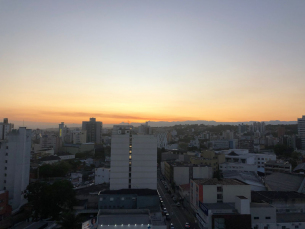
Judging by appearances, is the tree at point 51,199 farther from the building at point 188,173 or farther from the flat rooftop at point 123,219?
the building at point 188,173

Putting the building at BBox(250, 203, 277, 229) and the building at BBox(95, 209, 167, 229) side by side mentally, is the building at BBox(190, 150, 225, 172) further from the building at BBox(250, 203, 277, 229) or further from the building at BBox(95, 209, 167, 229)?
the building at BBox(95, 209, 167, 229)

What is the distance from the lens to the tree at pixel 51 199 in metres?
19.9

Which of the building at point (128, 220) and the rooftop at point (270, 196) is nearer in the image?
the building at point (128, 220)

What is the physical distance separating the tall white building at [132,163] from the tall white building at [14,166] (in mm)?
9702

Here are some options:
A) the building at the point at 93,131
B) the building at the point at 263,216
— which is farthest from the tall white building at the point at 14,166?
the building at the point at 93,131

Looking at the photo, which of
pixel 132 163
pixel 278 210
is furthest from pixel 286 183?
pixel 132 163

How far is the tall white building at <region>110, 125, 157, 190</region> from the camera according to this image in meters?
24.0

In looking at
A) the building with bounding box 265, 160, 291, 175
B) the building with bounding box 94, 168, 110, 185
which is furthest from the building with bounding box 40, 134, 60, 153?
the building with bounding box 265, 160, 291, 175

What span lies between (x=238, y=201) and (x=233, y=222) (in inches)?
63.0

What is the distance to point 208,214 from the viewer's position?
16.6m

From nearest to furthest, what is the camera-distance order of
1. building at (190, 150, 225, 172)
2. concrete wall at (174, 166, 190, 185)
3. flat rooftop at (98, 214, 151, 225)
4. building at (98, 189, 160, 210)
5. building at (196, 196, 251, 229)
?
flat rooftop at (98, 214, 151, 225) → building at (196, 196, 251, 229) → building at (98, 189, 160, 210) → concrete wall at (174, 166, 190, 185) → building at (190, 150, 225, 172)

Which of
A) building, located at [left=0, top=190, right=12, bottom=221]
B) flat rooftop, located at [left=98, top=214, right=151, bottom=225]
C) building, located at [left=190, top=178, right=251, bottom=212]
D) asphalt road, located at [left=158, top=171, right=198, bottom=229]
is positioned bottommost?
asphalt road, located at [left=158, top=171, right=198, bottom=229]

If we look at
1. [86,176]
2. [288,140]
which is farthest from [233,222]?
[288,140]

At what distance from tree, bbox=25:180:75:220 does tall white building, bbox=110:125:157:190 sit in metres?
4.83
